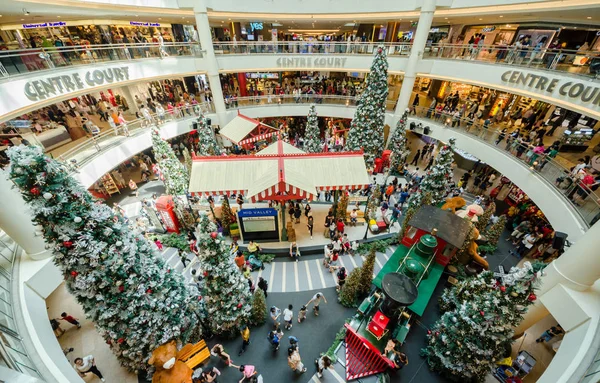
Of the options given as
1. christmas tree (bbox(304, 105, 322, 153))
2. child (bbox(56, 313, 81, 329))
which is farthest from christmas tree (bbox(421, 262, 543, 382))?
child (bbox(56, 313, 81, 329))

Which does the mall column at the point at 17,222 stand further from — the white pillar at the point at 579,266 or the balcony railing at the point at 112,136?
the white pillar at the point at 579,266

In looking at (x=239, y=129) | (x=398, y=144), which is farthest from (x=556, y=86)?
(x=239, y=129)

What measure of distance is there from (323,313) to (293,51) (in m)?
18.9

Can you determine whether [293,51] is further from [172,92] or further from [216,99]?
[172,92]

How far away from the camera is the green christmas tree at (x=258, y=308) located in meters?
8.16

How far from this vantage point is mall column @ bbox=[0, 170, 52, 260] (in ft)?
19.9

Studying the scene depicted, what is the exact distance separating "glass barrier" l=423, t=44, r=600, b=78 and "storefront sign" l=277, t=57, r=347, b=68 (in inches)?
246

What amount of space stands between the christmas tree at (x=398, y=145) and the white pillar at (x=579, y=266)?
11559 mm

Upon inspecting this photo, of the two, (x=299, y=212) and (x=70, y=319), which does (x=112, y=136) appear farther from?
(x=299, y=212)

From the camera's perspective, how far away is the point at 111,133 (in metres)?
14.0

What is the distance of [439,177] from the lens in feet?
38.2

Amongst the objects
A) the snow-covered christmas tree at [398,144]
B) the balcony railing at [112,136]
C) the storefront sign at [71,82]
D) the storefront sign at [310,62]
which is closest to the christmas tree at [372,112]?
the snow-covered christmas tree at [398,144]

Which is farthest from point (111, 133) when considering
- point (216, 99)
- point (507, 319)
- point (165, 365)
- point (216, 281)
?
point (507, 319)

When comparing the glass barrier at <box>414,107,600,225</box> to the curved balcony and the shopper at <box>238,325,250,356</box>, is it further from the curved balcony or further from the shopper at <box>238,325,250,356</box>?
the shopper at <box>238,325,250,356</box>
